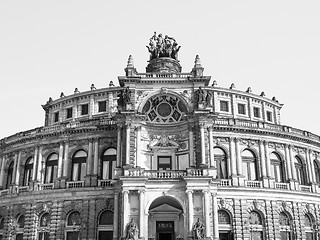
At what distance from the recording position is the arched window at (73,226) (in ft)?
146

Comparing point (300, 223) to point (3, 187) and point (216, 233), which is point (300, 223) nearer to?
point (216, 233)

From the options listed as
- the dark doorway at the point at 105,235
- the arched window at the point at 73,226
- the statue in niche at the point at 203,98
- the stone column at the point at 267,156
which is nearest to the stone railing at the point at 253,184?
the stone column at the point at 267,156

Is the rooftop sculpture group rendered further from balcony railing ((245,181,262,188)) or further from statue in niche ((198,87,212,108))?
balcony railing ((245,181,262,188))

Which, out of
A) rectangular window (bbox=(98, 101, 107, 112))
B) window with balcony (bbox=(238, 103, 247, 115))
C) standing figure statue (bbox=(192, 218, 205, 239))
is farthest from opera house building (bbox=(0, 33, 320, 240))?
window with balcony (bbox=(238, 103, 247, 115))

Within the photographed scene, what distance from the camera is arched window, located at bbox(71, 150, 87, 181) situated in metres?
46.7

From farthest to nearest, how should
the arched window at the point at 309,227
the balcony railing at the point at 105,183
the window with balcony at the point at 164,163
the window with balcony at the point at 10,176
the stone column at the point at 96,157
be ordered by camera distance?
the window with balcony at the point at 10,176 < the arched window at the point at 309,227 < the stone column at the point at 96,157 < the balcony railing at the point at 105,183 < the window with balcony at the point at 164,163

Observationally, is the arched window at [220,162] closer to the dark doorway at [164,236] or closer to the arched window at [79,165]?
the dark doorway at [164,236]

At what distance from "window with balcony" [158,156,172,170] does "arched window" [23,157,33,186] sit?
16.5m

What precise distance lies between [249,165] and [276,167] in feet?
12.0

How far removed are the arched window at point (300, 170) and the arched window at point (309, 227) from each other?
4.20 m

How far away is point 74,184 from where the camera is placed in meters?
45.7

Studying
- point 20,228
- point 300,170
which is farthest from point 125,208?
point 300,170

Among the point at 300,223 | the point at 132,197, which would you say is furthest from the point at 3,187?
the point at 300,223

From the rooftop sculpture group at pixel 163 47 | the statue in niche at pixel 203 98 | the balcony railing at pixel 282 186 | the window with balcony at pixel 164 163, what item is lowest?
the balcony railing at pixel 282 186
